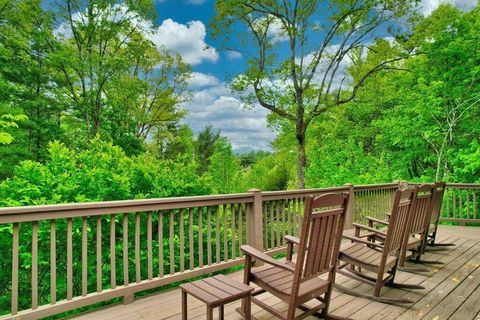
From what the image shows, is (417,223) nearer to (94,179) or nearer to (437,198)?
(437,198)

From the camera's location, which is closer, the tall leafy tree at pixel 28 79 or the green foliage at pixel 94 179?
the green foliage at pixel 94 179

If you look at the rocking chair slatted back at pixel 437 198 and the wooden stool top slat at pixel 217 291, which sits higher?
the rocking chair slatted back at pixel 437 198

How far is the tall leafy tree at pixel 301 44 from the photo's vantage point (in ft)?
45.5

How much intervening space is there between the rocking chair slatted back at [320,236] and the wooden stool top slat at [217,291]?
433mm

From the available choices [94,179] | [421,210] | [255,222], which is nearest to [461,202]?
[421,210]

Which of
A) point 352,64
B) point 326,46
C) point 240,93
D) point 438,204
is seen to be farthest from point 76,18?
point 438,204

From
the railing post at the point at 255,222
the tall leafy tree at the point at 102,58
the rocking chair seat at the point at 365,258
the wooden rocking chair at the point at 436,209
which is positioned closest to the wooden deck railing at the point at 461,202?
the wooden rocking chair at the point at 436,209

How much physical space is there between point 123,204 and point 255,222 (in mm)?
1762

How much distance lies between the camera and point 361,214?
618 cm

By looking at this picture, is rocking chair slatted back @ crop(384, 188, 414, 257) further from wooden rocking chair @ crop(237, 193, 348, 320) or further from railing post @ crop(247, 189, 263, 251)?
railing post @ crop(247, 189, 263, 251)

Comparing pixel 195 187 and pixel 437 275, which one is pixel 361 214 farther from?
pixel 195 187

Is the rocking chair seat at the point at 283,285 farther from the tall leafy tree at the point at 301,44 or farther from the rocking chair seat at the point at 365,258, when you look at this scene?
the tall leafy tree at the point at 301,44

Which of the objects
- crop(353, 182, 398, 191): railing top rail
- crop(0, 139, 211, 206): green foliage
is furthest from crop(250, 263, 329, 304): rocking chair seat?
crop(353, 182, 398, 191): railing top rail

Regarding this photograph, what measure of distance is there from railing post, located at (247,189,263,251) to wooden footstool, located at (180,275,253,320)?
1.63 metres
